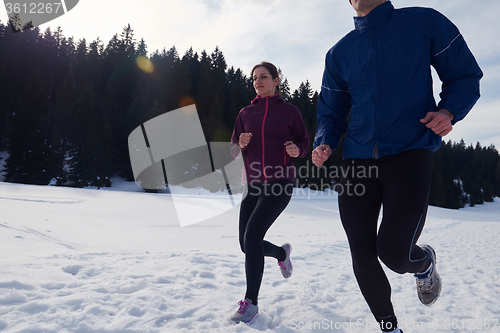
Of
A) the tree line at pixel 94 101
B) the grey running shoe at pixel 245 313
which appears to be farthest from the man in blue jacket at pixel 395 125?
the tree line at pixel 94 101

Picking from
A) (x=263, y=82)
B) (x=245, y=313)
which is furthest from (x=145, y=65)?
(x=245, y=313)

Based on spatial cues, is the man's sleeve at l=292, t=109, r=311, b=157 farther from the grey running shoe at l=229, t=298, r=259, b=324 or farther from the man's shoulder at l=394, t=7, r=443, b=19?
the grey running shoe at l=229, t=298, r=259, b=324

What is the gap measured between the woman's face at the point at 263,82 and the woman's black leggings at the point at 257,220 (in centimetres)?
95

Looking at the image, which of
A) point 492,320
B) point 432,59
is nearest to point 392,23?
point 432,59

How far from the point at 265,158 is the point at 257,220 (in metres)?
0.60

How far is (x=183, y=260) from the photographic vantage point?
4031 millimetres

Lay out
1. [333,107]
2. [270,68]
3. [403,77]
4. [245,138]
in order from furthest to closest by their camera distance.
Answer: [270,68], [245,138], [333,107], [403,77]

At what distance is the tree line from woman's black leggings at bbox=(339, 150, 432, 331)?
3313 cm

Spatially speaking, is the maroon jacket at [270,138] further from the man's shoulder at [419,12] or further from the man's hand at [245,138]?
the man's shoulder at [419,12]

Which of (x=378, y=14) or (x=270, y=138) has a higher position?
(x=378, y=14)

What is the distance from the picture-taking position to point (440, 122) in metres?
1.62

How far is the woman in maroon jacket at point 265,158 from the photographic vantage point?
8.63 ft

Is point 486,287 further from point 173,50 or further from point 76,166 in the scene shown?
point 173,50

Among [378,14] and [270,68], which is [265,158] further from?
[378,14]
